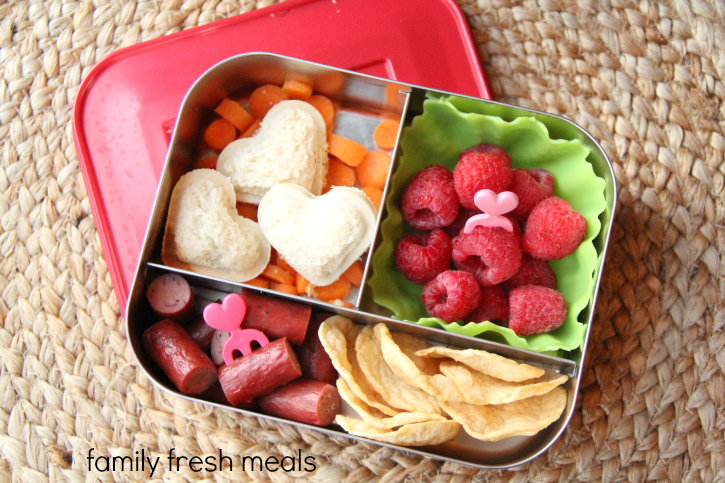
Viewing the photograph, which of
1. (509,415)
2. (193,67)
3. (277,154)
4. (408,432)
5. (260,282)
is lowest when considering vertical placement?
(509,415)

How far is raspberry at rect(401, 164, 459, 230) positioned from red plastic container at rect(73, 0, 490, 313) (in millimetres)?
296

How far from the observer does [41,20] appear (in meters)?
1.49

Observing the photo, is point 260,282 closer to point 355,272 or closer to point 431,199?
point 355,272

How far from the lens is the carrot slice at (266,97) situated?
54.0 inches

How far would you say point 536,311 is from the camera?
1.16m

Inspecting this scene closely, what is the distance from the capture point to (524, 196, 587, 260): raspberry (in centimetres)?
117

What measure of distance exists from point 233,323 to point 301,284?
208 millimetres

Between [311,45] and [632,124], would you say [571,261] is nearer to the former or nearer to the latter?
[632,124]

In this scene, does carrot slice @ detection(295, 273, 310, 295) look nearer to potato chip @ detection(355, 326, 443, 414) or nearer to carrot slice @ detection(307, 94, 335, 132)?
potato chip @ detection(355, 326, 443, 414)

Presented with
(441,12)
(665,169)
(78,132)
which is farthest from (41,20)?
(665,169)

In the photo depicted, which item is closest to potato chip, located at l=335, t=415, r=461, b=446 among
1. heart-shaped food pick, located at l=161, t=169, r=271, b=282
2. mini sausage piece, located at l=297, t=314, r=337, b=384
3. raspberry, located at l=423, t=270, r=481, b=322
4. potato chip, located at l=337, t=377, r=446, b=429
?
potato chip, located at l=337, t=377, r=446, b=429

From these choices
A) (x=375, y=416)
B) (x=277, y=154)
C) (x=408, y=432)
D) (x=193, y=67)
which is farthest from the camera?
(x=193, y=67)

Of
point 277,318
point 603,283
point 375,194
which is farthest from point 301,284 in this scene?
point 603,283

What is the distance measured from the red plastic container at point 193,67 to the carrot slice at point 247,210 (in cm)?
22
